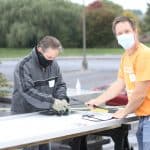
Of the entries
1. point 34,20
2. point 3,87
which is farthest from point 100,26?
point 3,87

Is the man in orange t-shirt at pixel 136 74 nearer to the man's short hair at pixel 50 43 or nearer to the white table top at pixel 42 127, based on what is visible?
the white table top at pixel 42 127

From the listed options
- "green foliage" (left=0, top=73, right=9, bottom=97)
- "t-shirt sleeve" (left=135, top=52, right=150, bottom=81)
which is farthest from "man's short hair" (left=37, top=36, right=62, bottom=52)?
"green foliage" (left=0, top=73, right=9, bottom=97)

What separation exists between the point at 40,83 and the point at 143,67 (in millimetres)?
1331

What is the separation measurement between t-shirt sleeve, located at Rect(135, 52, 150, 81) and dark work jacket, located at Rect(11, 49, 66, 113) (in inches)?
40.2

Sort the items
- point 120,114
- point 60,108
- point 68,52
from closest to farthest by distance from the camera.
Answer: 1. point 120,114
2. point 60,108
3. point 68,52

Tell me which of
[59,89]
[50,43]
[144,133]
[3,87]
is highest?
[50,43]

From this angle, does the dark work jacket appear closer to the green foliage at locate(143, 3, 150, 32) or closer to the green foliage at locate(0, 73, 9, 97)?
the green foliage at locate(0, 73, 9, 97)

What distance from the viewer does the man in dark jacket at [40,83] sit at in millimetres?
5281

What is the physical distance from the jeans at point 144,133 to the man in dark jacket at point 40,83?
87 centimetres

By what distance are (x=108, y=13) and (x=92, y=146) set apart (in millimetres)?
46945

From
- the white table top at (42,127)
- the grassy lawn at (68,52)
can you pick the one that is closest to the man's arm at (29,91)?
the white table top at (42,127)

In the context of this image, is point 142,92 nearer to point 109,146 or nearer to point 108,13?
point 109,146

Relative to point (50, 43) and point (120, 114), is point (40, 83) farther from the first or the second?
point (120, 114)

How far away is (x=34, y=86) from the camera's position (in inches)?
214
